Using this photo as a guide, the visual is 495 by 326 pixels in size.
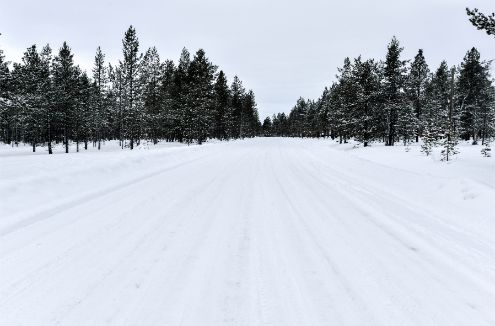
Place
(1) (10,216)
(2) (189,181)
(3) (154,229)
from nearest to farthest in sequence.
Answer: (3) (154,229)
(1) (10,216)
(2) (189,181)

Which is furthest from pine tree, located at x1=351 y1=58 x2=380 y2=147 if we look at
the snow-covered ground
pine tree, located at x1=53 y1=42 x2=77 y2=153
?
pine tree, located at x1=53 y1=42 x2=77 y2=153

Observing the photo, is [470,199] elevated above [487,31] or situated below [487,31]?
below

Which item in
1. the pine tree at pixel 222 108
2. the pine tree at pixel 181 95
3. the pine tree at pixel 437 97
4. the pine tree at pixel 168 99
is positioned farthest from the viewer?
the pine tree at pixel 222 108

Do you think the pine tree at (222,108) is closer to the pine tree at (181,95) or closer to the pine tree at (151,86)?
the pine tree at (181,95)

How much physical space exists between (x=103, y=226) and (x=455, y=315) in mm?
4759

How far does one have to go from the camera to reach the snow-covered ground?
2.71 meters

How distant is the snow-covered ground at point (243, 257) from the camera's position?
2.71 m

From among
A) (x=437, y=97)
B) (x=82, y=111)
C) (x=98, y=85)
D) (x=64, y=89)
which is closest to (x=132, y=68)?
(x=64, y=89)

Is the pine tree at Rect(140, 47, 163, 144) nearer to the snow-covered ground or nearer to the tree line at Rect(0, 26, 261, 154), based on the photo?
the tree line at Rect(0, 26, 261, 154)

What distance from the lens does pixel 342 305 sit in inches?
110

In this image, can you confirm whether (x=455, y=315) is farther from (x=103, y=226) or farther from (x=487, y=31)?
(x=487, y=31)

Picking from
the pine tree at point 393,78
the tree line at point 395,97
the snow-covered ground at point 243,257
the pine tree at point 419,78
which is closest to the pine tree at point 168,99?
the tree line at point 395,97

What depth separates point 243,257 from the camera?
3.87 metres

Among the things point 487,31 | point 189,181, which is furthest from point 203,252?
point 487,31
